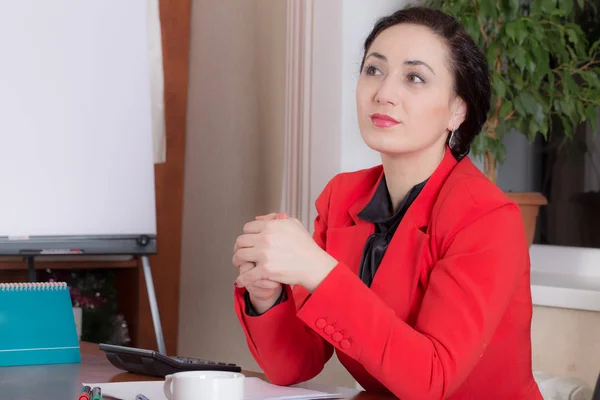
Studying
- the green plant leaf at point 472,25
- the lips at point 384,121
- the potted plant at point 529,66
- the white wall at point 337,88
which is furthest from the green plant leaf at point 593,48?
the lips at point 384,121

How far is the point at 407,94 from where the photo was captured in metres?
1.33

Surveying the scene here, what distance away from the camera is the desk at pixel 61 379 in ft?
3.85

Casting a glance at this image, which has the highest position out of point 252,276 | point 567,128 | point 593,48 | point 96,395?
point 593,48

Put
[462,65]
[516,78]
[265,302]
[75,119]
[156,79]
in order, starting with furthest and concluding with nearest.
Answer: [156,79] → [75,119] → [516,78] → [462,65] → [265,302]

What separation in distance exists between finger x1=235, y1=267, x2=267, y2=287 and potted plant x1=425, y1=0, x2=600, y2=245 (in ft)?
3.44

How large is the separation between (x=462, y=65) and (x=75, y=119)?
118 cm

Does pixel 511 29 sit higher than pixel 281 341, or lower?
higher

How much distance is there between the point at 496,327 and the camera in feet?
4.02

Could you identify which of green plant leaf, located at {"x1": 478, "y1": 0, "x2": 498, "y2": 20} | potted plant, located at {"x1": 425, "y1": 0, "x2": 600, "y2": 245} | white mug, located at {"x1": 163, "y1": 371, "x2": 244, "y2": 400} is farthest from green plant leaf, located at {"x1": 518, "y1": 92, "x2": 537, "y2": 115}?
white mug, located at {"x1": 163, "y1": 371, "x2": 244, "y2": 400}

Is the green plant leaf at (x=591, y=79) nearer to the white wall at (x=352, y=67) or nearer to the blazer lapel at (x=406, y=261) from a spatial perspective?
the white wall at (x=352, y=67)

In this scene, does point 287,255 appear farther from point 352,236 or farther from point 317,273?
point 352,236

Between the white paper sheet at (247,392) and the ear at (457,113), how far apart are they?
0.51 metres

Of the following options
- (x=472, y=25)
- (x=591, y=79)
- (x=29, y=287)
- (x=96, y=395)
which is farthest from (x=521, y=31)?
(x=96, y=395)

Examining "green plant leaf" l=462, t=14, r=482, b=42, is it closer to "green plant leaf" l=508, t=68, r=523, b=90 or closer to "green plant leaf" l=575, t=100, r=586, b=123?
"green plant leaf" l=508, t=68, r=523, b=90
